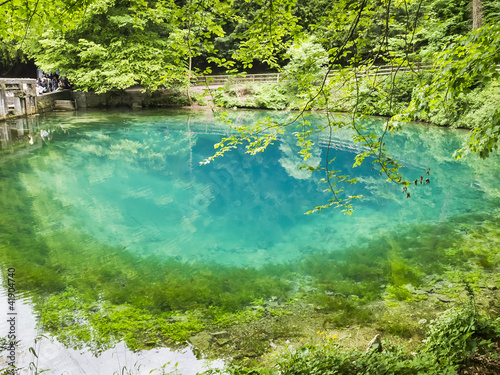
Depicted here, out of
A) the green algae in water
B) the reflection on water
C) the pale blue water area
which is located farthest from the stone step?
the reflection on water

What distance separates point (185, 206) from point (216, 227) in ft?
5.63

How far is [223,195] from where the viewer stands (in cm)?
1136

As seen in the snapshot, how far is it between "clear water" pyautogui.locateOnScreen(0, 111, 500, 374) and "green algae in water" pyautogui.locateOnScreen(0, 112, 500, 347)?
4cm

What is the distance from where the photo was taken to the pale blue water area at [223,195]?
320 inches

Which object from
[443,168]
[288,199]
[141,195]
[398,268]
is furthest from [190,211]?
[443,168]

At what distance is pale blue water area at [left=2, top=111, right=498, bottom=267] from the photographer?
8.13m

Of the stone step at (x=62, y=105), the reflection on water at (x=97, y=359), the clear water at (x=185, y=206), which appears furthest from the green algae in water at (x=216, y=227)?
the stone step at (x=62, y=105)

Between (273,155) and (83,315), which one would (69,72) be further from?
(83,315)

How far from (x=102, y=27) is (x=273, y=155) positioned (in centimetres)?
1851

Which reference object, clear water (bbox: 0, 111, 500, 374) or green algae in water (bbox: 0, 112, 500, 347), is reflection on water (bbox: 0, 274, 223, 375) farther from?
clear water (bbox: 0, 111, 500, 374)

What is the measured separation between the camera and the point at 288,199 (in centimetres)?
1083

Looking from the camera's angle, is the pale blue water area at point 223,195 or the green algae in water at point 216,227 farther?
the pale blue water area at point 223,195

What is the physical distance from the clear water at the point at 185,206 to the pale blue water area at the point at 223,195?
45 mm

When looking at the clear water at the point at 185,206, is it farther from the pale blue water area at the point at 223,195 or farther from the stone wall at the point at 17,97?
the stone wall at the point at 17,97
